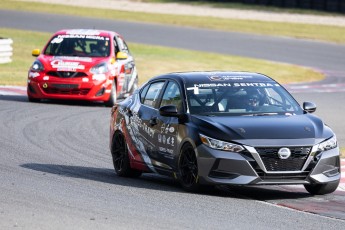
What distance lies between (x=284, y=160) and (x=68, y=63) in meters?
11.8

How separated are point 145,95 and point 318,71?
23.3 metres

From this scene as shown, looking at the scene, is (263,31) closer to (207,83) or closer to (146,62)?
(146,62)

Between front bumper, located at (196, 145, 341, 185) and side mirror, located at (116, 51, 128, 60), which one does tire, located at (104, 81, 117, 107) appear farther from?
front bumper, located at (196, 145, 341, 185)

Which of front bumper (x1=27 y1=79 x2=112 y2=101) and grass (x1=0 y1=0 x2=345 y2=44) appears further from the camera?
grass (x1=0 y1=0 x2=345 y2=44)

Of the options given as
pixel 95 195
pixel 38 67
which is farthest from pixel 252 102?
pixel 38 67

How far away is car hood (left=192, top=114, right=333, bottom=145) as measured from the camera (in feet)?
35.5

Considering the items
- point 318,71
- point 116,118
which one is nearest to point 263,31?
point 318,71

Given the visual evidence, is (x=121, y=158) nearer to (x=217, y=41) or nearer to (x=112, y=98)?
(x=112, y=98)

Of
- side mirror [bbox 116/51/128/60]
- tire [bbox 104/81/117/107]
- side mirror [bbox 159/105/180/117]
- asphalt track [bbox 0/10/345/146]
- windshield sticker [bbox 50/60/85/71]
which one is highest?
side mirror [bbox 159/105/180/117]

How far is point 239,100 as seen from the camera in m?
11.8

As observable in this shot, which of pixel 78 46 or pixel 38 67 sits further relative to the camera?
pixel 78 46

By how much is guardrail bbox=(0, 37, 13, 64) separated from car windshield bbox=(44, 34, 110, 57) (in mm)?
8298

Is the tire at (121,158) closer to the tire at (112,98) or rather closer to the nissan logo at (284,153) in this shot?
the nissan logo at (284,153)

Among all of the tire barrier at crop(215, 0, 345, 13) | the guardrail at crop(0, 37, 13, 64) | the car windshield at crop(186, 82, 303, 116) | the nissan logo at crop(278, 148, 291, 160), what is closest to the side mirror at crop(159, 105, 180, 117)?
the car windshield at crop(186, 82, 303, 116)
